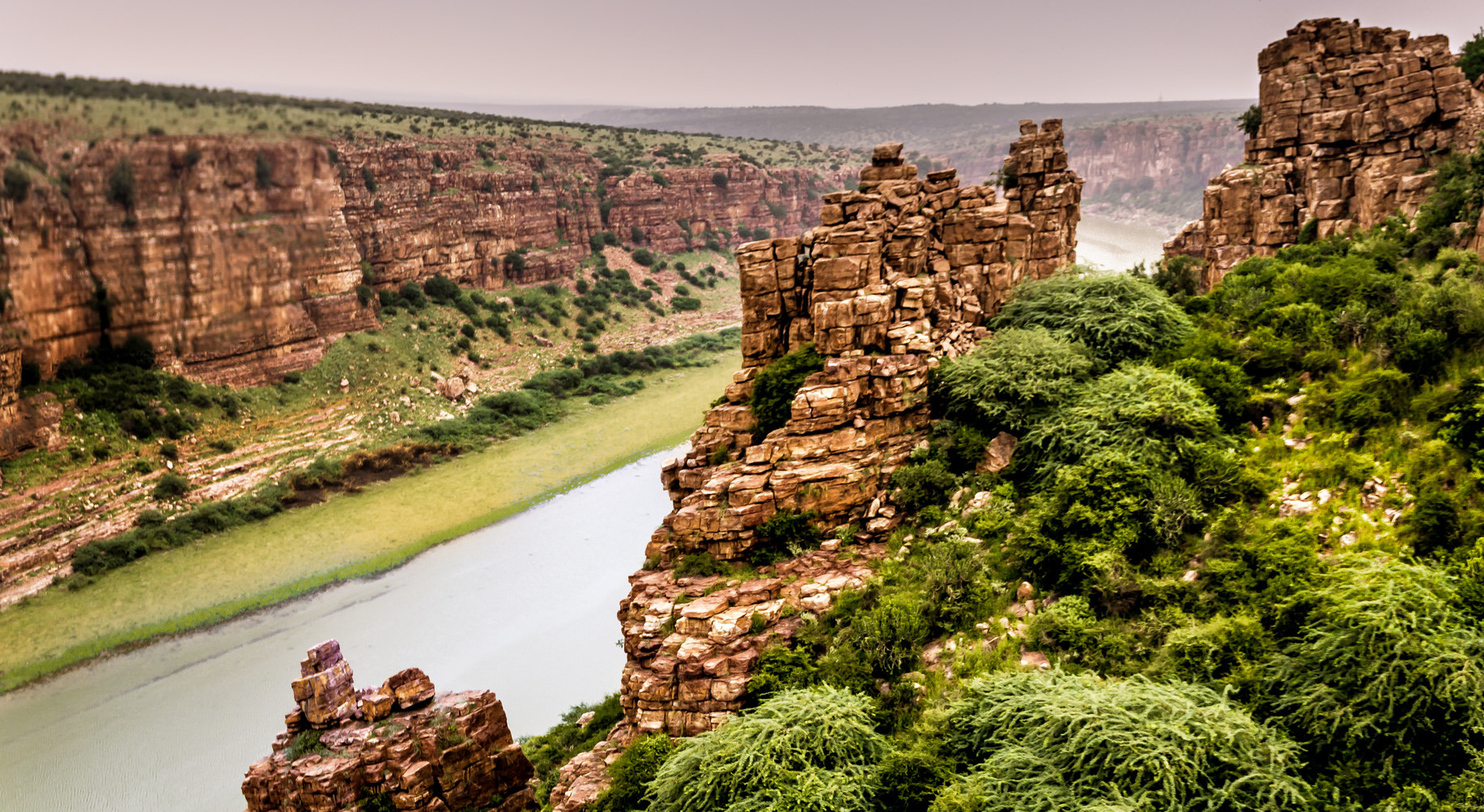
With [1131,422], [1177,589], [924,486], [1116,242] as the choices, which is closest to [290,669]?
[924,486]

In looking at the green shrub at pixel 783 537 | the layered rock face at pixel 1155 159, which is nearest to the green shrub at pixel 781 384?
the green shrub at pixel 783 537

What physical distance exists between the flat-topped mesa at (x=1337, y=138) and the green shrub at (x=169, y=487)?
43.5 m

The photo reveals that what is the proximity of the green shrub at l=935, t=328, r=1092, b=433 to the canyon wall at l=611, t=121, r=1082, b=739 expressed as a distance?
75cm

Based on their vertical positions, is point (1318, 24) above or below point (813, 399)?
above

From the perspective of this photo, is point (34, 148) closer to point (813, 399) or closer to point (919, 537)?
point (813, 399)

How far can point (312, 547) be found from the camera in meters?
37.9

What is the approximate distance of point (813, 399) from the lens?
58.2ft

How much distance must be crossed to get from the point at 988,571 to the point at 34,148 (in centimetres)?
4909

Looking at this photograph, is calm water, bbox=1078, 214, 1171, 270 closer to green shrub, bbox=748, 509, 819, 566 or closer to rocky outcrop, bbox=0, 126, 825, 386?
rocky outcrop, bbox=0, 126, 825, 386

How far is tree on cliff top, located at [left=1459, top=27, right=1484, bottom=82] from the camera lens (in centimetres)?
2178

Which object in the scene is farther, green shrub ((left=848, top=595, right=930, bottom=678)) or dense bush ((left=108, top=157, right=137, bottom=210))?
dense bush ((left=108, top=157, right=137, bottom=210))

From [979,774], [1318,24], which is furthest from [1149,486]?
[1318,24]

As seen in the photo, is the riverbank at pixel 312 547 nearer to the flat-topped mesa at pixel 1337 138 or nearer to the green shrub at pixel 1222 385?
the green shrub at pixel 1222 385

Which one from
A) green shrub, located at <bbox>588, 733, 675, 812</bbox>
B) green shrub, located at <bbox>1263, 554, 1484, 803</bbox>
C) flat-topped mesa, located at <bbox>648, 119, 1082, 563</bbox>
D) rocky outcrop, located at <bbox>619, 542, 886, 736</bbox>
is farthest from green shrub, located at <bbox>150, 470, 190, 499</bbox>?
green shrub, located at <bbox>1263, 554, 1484, 803</bbox>
